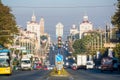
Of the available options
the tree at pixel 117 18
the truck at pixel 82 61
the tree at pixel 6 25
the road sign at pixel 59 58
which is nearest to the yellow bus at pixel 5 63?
the road sign at pixel 59 58

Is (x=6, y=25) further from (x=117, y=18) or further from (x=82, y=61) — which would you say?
(x=82, y=61)

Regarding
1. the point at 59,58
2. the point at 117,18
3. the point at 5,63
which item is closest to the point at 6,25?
the point at 117,18

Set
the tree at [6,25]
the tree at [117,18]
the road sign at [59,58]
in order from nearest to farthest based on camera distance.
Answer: the road sign at [59,58], the tree at [117,18], the tree at [6,25]

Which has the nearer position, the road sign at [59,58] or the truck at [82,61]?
the road sign at [59,58]

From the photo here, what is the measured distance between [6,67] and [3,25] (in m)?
43.2

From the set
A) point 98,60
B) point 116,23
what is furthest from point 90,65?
point 116,23

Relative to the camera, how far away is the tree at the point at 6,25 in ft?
371

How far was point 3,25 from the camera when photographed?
371 ft

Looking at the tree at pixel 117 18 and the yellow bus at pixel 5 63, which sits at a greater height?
the tree at pixel 117 18

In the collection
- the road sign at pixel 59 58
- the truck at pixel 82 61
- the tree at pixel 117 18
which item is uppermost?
the tree at pixel 117 18

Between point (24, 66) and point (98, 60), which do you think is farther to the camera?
point (98, 60)

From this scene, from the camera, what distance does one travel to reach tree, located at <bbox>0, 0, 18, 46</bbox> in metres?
113

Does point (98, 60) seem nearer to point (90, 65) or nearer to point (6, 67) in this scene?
point (90, 65)

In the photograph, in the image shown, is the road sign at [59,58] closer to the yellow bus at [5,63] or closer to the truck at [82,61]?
the yellow bus at [5,63]
